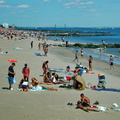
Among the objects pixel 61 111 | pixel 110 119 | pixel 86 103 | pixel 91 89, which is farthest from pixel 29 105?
pixel 91 89

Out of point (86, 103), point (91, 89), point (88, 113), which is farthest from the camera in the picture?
point (91, 89)

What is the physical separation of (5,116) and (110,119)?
126 inches

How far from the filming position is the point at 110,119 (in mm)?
7996

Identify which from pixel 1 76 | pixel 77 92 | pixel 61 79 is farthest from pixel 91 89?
pixel 1 76

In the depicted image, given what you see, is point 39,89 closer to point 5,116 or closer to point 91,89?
point 91,89

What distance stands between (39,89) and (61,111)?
9.57ft

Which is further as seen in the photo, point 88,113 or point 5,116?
point 88,113

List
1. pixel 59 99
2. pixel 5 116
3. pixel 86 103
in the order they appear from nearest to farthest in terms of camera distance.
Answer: pixel 5 116
pixel 86 103
pixel 59 99

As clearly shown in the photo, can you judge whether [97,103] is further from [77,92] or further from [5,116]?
[5,116]

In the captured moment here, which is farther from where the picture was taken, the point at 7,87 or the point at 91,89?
the point at 91,89

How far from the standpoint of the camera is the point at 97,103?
956cm

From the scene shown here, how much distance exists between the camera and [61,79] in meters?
13.9

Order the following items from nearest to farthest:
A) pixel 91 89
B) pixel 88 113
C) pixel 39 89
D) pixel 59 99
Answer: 1. pixel 88 113
2. pixel 59 99
3. pixel 39 89
4. pixel 91 89

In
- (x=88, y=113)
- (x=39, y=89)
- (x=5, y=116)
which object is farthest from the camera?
(x=39, y=89)
